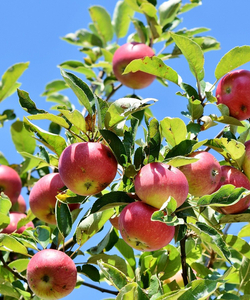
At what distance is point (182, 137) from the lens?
1.68 m

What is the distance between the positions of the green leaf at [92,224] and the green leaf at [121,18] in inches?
92.8

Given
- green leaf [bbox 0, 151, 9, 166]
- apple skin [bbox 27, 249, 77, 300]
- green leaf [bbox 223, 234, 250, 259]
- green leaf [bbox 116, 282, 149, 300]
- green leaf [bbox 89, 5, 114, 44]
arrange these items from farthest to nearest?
1. green leaf [bbox 89, 5, 114, 44]
2. green leaf [bbox 0, 151, 9, 166]
3. green leaf [bbox 223, 234, 250, 259]
4. apple skin [bbox 27, 249, 77, 300]
5. green leaf [bbox 116, 282, 149, 300]

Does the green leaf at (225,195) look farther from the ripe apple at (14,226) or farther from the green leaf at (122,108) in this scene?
the ripe apple at (14,226)

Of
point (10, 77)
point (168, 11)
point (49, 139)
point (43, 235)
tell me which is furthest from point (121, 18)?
point (43, 235)

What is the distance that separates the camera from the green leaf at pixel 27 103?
1756 mm

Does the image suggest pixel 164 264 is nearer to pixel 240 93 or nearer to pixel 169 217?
pixel 169 217

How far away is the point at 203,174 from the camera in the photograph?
5.55ft

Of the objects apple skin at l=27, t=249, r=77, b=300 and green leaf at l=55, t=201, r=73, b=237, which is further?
green leaf at l=55, t=201, r=73, b=237

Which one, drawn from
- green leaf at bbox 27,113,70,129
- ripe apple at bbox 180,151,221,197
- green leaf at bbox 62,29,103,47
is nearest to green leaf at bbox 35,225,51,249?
green leaf at bbox 27,113,70,129

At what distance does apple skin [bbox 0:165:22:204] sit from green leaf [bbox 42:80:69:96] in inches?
41.0

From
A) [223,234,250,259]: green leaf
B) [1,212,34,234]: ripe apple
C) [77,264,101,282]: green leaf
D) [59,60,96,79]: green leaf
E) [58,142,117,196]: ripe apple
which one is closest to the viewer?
[58,142,117,196]: ripe apple

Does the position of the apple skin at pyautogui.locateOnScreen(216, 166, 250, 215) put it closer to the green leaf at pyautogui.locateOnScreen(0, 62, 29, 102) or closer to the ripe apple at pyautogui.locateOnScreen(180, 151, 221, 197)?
the ripe apple at pyautogui.locateOnScreen(180, 151, 221, 197)

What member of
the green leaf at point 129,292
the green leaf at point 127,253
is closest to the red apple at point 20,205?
the green leaf at point 127,253

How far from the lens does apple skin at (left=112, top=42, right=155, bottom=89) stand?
114 inches
